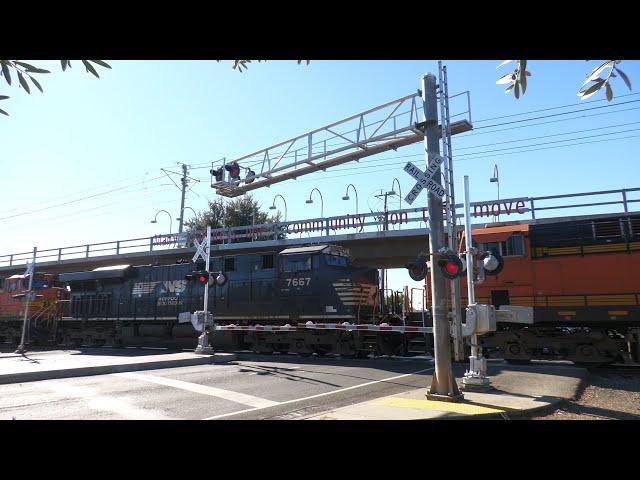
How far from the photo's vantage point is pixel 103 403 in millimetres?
7996

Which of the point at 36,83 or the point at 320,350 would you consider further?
the point at 320,350

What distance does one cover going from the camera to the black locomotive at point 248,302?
1647cm

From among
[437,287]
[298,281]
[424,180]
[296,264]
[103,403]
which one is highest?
[424,180]

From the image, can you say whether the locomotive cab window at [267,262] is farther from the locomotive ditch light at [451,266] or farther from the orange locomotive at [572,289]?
the locomotive ditch light at [451,266]

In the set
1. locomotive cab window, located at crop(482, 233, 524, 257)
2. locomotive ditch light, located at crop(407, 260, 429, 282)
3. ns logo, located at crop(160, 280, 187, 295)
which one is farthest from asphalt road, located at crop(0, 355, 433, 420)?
ns logo, located at crop(160, 280, 187, 295)

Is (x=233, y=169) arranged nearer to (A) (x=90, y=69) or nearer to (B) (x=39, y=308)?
(A) (x=90, y=69)

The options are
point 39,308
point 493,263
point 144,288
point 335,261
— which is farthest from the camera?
point 39,308

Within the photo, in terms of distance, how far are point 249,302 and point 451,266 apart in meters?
11.8

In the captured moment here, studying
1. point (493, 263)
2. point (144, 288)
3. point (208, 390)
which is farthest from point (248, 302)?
point (493, 263)

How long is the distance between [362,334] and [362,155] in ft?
19.3

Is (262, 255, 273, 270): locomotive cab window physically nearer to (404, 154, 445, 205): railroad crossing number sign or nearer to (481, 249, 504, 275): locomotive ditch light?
(481, 249, 504, 275): locomotive ditch light

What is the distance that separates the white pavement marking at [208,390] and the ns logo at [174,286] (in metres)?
9.08
